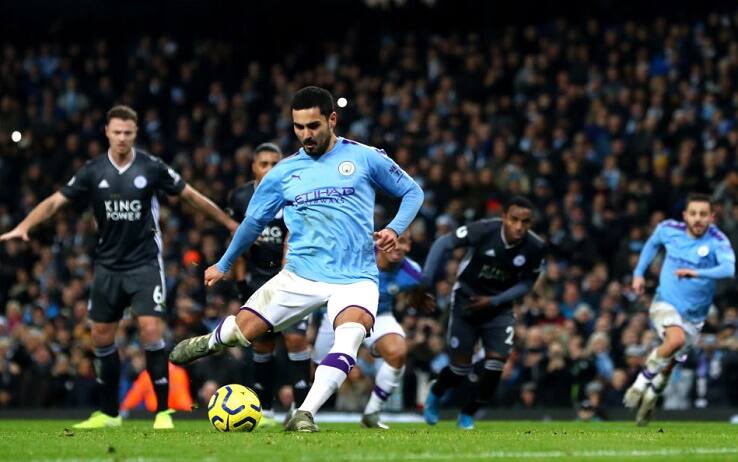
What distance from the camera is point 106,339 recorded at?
13453 mm

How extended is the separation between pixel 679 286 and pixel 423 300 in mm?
3185

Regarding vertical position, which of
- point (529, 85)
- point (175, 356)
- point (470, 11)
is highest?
point (470, 11)

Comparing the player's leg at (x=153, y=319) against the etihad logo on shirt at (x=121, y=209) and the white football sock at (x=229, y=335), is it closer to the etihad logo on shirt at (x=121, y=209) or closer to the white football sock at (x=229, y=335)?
the etihad logo on shirt at (x=121, y=209)

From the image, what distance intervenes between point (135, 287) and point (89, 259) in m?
11.7

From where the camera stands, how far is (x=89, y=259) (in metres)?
24.5

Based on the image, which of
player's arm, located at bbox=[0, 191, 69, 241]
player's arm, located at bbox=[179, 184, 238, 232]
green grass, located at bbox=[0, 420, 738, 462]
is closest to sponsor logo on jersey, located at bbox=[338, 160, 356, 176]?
green grass, located at bbox=[0, 420, 738, 462]

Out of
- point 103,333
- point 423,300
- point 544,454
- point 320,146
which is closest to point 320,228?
point 320,146

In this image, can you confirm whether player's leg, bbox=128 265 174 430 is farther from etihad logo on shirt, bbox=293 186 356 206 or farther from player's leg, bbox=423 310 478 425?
player's leg, bbox=423 310 478 425

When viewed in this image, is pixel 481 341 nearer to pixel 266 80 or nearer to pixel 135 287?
pixel 135 287

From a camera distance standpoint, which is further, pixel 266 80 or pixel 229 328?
pixel 266 80

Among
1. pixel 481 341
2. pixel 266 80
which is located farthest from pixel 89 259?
pixel 481 341

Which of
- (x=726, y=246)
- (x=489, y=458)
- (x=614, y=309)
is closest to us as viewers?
(x=489, y=458)

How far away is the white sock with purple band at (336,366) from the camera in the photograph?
390 inches

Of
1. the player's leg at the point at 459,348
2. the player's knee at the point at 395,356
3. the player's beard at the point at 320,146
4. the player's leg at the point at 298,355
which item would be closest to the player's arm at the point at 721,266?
the player's leg at the point at 459,348
